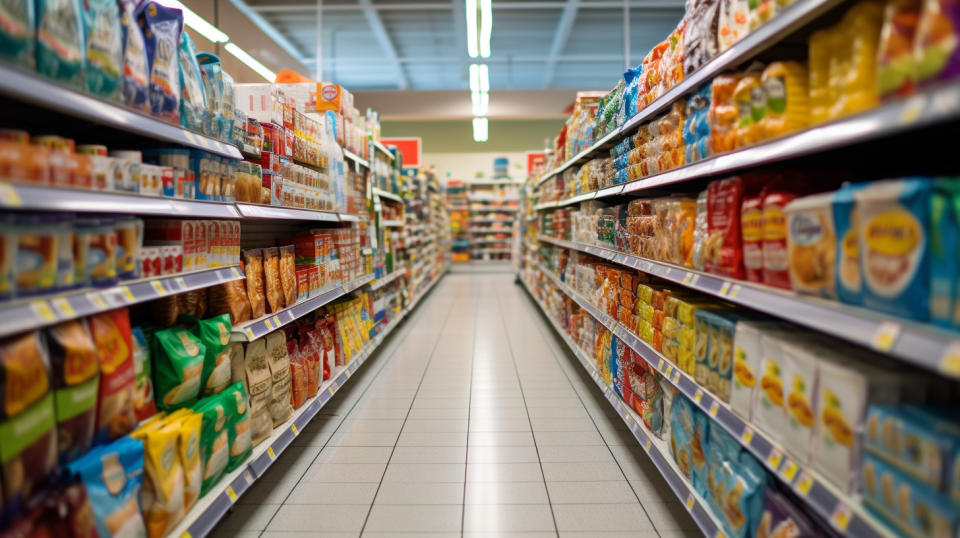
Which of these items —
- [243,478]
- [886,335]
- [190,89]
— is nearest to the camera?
[886,335]

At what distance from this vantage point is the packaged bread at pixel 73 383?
1.25 m

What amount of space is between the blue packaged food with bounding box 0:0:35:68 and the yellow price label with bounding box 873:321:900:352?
73.7 inches

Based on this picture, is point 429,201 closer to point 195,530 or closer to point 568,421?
point 568,421

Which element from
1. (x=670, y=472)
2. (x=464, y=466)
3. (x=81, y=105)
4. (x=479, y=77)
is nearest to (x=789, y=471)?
(x=670, y=472)

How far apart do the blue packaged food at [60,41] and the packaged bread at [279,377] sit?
56.2 inches

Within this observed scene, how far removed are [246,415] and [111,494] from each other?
2.40 feet

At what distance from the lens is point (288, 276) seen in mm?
2688

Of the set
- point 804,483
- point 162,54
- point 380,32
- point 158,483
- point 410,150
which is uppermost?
point 380,32

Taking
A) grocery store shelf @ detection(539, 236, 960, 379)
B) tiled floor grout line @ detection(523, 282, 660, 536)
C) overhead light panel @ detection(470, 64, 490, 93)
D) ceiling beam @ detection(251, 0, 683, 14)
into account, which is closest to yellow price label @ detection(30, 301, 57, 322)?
grocery store shelf @ detection(539, 236, 960, 379)

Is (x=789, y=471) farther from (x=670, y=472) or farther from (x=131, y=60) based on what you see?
(x=131, y=60)

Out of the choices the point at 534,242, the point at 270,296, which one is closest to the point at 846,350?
the point at 270,296

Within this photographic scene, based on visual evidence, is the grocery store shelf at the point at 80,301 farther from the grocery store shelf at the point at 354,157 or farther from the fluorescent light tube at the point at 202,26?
the fluorescent light tube at the point at 202,26

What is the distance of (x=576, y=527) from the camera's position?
2070 mm

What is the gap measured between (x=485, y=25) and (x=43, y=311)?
5.57m
